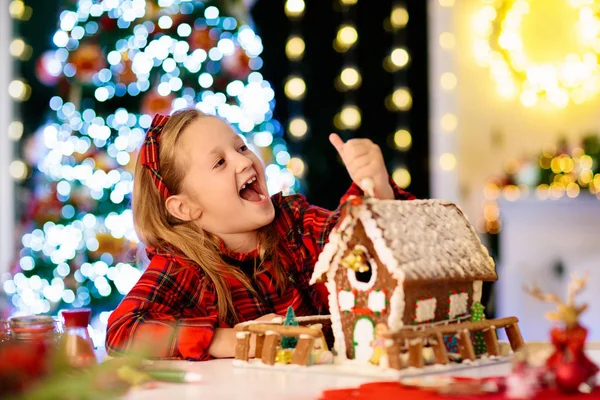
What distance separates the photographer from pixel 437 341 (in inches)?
48.1

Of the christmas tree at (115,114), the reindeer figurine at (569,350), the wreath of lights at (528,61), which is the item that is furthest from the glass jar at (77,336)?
the wreath of lights at (528,61)

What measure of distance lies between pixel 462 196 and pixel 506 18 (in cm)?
112

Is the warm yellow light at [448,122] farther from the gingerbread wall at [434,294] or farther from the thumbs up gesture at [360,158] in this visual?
the gingerbread wall at [434,294]

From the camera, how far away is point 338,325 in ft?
4.30

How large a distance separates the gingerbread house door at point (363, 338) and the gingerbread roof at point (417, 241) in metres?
0.10

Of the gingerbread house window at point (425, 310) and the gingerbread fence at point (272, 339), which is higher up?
the gingerbread house window at point (425, 310)

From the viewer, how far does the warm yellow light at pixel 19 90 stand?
201 inches

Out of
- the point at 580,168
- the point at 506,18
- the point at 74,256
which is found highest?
the point at 506,18

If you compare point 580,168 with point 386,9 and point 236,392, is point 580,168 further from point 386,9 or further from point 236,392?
point 236,392

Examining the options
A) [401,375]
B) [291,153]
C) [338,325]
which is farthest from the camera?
[291,153]

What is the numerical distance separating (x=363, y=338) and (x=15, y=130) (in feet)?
14.3

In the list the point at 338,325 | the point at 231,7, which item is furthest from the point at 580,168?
the point at 338,325

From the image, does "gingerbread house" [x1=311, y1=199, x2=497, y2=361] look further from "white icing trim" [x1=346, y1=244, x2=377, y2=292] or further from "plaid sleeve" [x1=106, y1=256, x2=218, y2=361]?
"plaid sleeve" [x1=106, y1=256, x2=218, y2=361]

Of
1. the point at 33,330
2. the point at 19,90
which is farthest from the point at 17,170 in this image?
the point at 33,330
